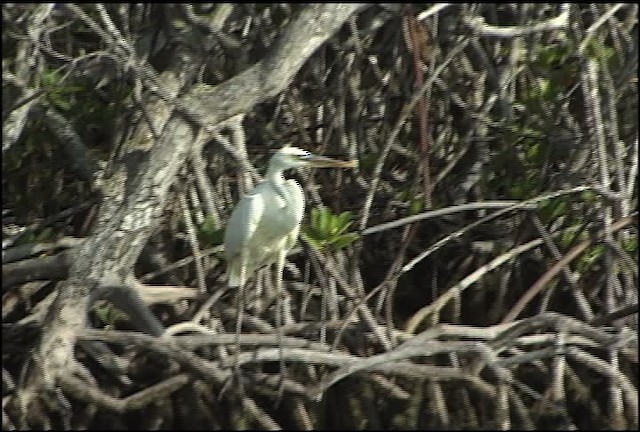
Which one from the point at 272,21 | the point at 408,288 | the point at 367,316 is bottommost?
the point at 408,288

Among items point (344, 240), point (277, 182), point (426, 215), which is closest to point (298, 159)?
point (277, 182)

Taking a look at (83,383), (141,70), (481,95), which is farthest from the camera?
(481,95)

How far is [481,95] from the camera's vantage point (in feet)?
9.53

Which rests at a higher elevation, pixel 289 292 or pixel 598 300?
pixel 289 292

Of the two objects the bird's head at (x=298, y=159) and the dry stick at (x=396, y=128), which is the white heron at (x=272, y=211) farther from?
the dry stick at (x=396, y=128)

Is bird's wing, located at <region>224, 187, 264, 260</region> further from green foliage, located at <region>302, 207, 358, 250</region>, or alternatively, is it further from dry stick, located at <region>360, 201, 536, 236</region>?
dry stick, located at <region>360, 201, 536, 236</region>

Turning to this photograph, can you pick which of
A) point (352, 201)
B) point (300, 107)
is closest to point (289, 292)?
point (352, 201)

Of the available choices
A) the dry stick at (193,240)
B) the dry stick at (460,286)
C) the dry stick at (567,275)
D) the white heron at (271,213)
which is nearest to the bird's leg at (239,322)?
the white heron at (271,213)

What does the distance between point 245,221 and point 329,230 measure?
0.57 feet

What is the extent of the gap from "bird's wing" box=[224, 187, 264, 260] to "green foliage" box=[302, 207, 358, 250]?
12cm

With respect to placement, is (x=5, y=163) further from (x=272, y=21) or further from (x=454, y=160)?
(x=454, y=160)

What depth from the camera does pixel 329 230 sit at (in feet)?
7.22

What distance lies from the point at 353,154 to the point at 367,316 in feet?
1.60

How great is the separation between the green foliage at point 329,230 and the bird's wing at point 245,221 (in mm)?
118
